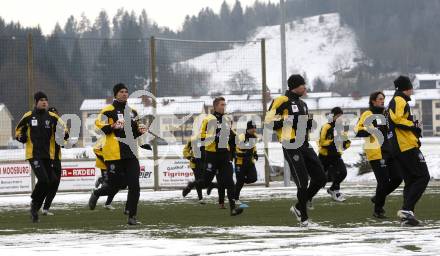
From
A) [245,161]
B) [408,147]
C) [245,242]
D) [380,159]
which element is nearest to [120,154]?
[245,242]

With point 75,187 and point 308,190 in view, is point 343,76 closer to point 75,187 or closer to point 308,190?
point 75,187

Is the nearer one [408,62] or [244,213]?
[244,213]

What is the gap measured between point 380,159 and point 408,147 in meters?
2.86

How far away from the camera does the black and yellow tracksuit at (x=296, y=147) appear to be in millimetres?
13344

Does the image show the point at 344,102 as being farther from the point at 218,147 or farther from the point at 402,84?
the point at 402,84

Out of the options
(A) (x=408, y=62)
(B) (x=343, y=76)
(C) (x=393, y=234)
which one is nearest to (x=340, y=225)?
(C) (x=393, y=234)

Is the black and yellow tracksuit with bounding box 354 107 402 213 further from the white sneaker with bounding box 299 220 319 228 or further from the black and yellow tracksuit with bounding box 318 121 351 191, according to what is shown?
the black and yellow tracksuit with bounding box 318 121 351 191

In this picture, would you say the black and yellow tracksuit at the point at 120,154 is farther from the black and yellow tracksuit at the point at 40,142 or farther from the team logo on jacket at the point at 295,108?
the team logo on jacket at the point at 295,108

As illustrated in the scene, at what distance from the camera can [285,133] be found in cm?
1348

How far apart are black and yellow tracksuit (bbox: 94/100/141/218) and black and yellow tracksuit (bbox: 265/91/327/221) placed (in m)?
2.03

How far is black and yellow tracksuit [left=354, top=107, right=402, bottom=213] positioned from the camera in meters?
15.3

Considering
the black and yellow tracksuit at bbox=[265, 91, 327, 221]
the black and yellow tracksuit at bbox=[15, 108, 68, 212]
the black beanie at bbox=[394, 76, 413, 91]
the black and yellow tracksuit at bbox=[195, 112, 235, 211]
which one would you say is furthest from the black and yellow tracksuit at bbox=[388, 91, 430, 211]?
the black and yellow tracksuit at bbox=[15, 108, 68, 212]

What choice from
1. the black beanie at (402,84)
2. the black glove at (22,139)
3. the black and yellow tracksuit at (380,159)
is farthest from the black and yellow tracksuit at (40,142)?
the black beanie at (402,84)

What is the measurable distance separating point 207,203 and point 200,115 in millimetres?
7043
